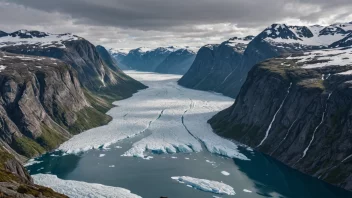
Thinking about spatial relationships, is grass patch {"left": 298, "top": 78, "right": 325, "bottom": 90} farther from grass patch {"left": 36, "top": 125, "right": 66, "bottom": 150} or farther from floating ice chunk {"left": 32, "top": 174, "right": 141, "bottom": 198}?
grass patch {"left": 36, "top": 125, "right": 66, "bottom": 150}

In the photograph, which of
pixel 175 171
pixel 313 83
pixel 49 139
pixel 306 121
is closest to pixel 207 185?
pixel 175 171

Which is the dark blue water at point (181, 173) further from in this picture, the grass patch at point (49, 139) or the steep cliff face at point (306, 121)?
the grass patch at point (49, 139)

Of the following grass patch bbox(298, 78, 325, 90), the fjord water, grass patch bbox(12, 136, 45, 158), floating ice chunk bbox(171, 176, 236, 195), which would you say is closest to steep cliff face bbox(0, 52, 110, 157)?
grass patch bbox(12, 136, 45, 158)

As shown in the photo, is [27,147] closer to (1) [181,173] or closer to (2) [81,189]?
(2) [81,189]

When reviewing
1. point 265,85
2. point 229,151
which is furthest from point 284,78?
point 229,151

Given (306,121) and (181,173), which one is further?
(306,121)

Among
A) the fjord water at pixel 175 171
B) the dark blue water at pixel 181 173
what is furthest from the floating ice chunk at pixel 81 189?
the dark blue water at pixel 181 173

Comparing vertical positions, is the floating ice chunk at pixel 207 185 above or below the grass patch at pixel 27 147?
below

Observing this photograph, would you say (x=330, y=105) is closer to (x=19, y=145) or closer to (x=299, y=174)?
(x=299, y=174)
